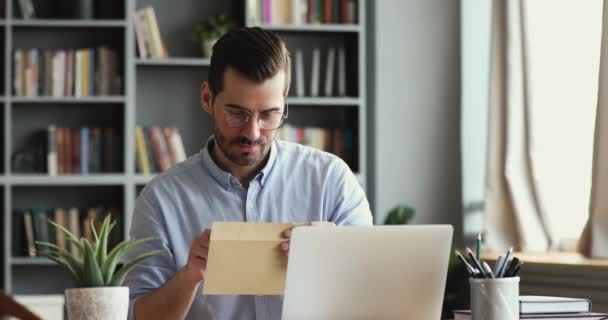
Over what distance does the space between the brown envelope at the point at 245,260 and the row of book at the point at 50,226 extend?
113 inches

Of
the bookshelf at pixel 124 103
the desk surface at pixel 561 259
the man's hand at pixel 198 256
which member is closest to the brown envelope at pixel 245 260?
the man's hand at pixel 198 256

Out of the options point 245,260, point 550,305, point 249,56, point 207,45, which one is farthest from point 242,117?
point 207,45

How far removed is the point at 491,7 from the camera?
13.6ft

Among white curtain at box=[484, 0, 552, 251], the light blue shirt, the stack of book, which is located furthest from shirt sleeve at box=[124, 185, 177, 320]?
white curtain at box=[484, 0, 552, 251]

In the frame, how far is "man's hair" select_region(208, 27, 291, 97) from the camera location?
2088 mm

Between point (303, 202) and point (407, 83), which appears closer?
point (303, 202)

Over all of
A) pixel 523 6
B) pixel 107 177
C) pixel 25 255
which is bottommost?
pixel 25 255

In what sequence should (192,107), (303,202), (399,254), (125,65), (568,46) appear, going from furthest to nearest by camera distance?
(192,107), (125,65), (568,46), (303,202), (399,254)

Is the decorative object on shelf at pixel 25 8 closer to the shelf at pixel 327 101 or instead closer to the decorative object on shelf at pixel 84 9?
the decorative object on shelf at pixel 84 9

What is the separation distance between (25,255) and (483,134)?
220 cm

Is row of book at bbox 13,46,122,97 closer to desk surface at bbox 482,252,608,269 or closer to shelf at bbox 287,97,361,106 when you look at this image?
shelf at bbox 287,97,361,106

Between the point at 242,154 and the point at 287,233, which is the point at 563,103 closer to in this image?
the point at 242,154

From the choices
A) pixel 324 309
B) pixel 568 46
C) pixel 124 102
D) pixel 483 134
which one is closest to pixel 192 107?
pixel 124 102

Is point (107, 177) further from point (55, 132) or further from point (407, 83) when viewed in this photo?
point (407, 83)
